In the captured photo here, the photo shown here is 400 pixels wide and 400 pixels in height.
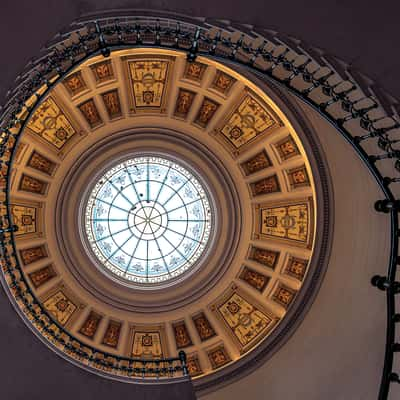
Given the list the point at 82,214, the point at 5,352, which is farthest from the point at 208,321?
the point at 5,352

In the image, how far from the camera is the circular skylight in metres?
13.4

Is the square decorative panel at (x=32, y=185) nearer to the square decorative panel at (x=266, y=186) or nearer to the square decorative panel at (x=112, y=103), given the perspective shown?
the square decorative panel at (x=112, y=103)

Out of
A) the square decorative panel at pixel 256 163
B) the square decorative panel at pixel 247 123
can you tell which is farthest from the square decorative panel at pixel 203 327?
the square decorative panel at pixel 247 123

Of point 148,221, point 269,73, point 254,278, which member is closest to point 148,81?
point 148,221

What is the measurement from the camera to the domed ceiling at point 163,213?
11.2 m

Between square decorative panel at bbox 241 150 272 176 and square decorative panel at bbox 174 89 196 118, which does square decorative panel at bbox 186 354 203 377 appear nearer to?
square decorative panel at bbox 241 150 272 176

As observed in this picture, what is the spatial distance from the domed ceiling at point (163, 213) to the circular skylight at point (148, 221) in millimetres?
38

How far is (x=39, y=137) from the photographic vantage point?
456 inches

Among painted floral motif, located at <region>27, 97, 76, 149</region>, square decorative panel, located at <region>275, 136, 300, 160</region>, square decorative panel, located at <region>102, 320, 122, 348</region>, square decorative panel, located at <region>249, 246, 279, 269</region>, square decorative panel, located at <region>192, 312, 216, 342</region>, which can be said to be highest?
square decorative panel, located at <region>275, 136, 300, 160</region>

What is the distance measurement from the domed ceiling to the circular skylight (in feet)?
0.13

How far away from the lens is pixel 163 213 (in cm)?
1409

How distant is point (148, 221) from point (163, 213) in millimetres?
602

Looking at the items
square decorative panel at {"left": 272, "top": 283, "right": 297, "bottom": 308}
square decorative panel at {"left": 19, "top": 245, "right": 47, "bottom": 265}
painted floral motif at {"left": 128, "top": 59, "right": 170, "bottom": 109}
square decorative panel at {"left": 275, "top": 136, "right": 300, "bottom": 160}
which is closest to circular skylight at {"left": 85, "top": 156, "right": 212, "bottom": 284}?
square decorative panel at {"left": 19, "top": 245, "right": 47, "bottom": 265}

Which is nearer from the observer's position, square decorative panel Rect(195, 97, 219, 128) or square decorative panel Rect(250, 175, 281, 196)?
square decorative panel Rect(195, 97, 219, 128)
